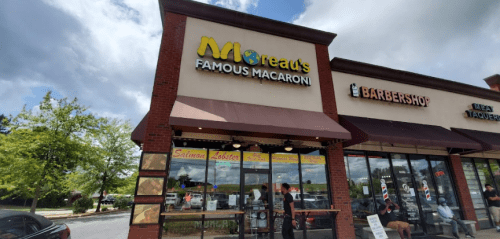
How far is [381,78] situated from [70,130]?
1972cm

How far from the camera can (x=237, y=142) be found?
6855 millimetres

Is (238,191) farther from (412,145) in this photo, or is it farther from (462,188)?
(462,188)

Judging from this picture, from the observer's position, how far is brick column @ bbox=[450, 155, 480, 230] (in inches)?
364

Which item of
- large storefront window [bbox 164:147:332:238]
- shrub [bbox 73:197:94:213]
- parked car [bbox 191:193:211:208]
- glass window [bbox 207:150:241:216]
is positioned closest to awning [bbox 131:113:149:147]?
large storefront window [bbox 164:147:332:238]

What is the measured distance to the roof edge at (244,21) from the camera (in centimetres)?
777

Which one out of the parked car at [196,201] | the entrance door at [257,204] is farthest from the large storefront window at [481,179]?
the parked car at [196,201]

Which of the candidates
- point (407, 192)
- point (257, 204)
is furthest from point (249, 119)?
point (407, 192)

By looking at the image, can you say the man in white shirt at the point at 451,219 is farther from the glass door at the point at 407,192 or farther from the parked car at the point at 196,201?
the parked car at the point at 196,201

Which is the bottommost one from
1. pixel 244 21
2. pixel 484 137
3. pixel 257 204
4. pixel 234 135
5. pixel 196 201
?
pixel 257 204

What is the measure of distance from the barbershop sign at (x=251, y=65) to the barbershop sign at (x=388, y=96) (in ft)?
7.91

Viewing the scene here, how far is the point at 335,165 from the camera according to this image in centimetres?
773

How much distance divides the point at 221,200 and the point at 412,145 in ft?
28.5

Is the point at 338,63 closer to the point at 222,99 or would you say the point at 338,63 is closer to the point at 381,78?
the point at 381,78

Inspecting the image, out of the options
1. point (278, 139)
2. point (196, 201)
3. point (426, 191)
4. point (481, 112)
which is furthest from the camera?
point (481, 112)
